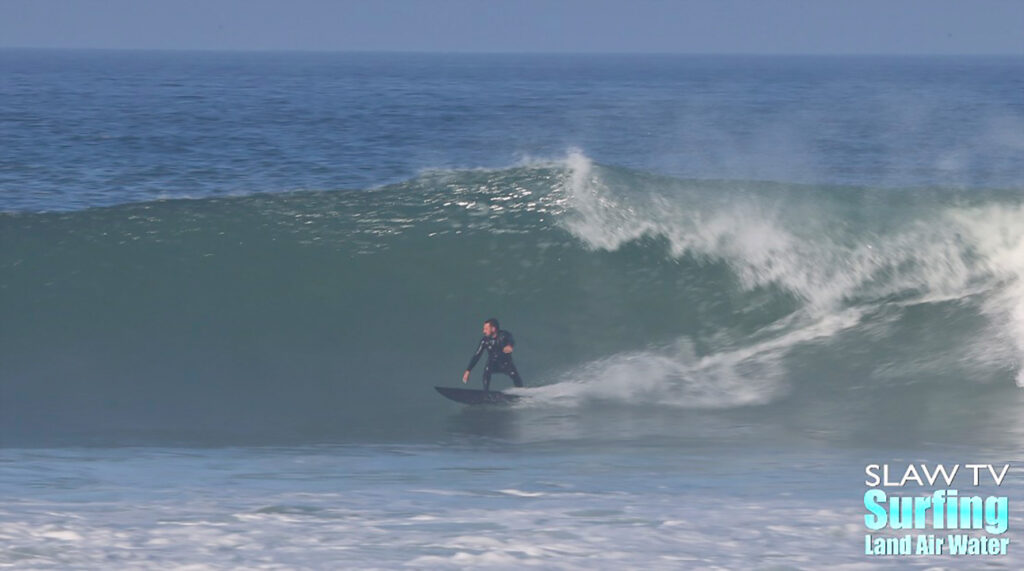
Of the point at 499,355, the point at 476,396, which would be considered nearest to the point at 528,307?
the point at 499,355

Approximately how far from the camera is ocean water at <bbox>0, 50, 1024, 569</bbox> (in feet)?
25.4

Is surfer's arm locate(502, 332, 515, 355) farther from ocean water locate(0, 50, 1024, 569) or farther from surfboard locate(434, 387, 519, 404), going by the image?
ocean water locate(0, 50, 1024, 569)

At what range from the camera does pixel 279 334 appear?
14797mm

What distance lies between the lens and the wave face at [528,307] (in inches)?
480

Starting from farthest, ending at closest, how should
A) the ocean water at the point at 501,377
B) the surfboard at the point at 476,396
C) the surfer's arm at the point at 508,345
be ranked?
the surfer's arm at the point at 508,345 → the surfboard at the point at 476,396 → the ocean water at the point at 501,377

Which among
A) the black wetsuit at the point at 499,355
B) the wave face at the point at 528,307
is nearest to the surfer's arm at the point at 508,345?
the black wetsuit at the point at 499,355

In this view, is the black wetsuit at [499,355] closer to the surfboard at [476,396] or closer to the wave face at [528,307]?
the surfboard at [476,396]

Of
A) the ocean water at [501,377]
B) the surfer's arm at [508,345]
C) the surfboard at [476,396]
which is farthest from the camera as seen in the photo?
the surfer's arm at [508,345]

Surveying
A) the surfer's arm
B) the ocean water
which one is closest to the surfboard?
the ocean water

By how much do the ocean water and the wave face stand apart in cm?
5

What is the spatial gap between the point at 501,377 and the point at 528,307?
2.54 m

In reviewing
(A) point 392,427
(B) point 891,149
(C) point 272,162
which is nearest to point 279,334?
(A) point 392,427

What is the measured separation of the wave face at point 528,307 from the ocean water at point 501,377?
5 centimetres

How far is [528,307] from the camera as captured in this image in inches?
615
